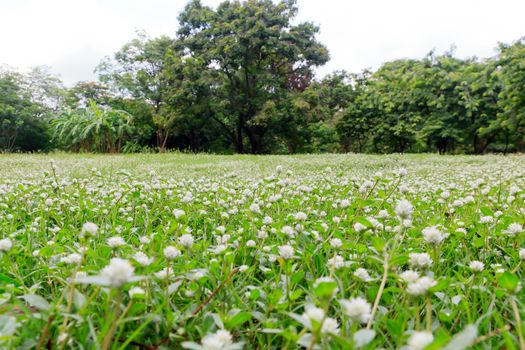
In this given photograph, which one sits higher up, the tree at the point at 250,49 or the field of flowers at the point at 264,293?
the tree at the point at 250,49

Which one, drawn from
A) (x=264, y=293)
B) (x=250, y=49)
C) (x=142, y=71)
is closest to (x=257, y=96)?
(x=250, y=49)

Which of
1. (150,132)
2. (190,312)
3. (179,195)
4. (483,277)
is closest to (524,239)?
(483,277)

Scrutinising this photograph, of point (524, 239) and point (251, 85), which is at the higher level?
point (251, 85)

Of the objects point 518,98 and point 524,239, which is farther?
point 518,98

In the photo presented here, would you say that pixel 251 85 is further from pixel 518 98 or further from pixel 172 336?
pixel 172 336

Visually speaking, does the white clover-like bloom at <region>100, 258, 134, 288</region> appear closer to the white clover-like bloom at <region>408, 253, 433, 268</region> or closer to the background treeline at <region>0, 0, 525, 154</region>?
the white clover-like bloom at <region>408, 253, 433, 268</region>

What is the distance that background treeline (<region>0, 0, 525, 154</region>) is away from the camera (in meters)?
19.2

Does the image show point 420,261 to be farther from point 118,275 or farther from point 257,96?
point 257,96

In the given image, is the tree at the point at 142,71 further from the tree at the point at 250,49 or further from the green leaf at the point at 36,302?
the green leaf at the point at 36,302

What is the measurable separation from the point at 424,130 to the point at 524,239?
2306 cm

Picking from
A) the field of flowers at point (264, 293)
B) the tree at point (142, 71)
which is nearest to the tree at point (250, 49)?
the tree at point (142, 71)

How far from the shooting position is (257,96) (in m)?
21.3

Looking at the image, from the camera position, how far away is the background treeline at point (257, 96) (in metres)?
19.2

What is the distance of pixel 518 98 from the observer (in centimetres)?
1627
